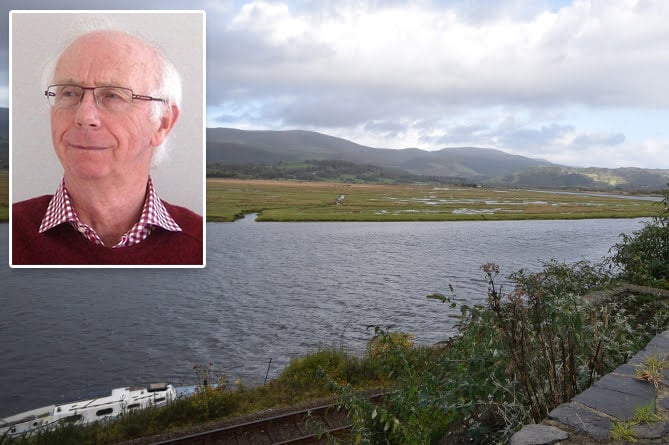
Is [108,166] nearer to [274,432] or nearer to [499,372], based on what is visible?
[274,432]

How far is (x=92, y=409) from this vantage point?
12.0 m

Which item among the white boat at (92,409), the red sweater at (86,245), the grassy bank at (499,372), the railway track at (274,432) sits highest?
the red sweater at (86,245)

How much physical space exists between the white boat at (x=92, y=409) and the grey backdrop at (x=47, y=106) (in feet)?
18.4

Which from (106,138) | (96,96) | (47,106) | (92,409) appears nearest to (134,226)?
(106,138)

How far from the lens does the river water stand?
52.9 ft

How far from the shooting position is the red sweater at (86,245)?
28.2 feet

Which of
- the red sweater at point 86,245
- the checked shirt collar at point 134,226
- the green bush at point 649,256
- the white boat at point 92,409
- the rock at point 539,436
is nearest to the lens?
the rock at point 539,436

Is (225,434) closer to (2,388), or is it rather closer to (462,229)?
(2,388)

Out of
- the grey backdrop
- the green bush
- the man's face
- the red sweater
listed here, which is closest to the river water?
the green bush

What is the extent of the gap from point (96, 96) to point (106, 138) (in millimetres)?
676

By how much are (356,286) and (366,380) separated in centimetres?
1369

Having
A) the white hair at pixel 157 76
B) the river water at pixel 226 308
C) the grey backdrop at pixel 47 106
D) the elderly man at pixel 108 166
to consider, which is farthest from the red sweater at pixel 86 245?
the river water at pixel 226 308

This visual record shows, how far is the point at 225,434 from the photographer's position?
10078 millimetres

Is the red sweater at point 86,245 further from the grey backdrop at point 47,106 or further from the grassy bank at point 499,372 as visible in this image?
the grassy bank at point 499,372
